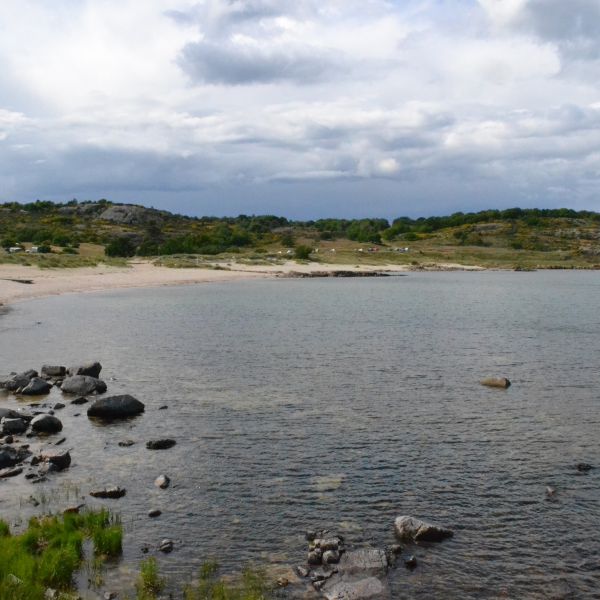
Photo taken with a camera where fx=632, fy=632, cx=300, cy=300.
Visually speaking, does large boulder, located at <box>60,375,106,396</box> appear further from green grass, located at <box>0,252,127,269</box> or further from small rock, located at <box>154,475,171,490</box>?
green grass, located at <box>0,252,127,269</box>

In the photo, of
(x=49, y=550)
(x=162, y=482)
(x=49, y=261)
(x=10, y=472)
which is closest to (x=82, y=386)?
(x=10, y=472)

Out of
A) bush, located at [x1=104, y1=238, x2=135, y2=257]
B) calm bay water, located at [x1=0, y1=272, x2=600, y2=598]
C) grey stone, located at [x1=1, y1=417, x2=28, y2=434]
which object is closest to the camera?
calm bay water, located at [x1=0, y1=272, x2=600, y2=598]

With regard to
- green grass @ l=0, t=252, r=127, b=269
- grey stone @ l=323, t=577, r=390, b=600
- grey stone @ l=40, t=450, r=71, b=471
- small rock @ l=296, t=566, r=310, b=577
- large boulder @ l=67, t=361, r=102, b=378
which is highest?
green grass @ l=0, t=252, r=127, b=269

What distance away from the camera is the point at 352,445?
22000 mm

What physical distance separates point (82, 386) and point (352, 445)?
14024 mm

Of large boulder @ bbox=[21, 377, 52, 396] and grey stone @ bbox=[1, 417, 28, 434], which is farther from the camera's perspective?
large boulder @ bbox=[21, 377, 52, 396]

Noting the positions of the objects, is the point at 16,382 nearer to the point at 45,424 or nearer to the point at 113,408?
the point at 113,408

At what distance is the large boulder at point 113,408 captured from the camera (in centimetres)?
2528

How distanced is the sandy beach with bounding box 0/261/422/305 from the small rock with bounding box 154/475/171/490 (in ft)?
181

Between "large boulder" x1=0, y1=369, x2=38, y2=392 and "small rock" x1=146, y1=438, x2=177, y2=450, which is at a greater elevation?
"large boulder" x1=0, y1=369, x2=38, y2=392

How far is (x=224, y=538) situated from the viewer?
15.2 meters

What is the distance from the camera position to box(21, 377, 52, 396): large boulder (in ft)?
94.2

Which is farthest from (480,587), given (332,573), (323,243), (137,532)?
(323,243)

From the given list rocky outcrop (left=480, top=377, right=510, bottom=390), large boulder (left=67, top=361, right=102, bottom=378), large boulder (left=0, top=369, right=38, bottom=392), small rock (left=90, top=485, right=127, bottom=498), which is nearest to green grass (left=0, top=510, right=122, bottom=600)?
small rock (left=90, top=485, right=127, bottom=498)
